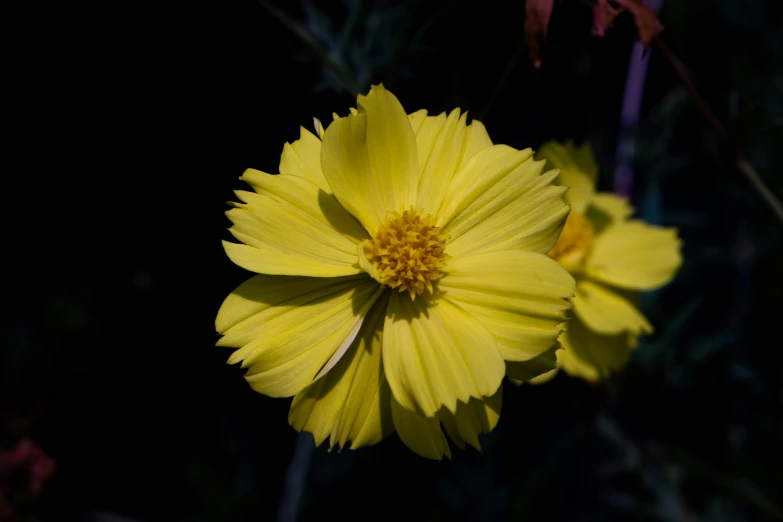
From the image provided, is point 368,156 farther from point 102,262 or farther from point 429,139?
point 102,262

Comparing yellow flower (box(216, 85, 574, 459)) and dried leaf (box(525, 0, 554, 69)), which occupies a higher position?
dried leaf (box(525, 0, 554, 69))

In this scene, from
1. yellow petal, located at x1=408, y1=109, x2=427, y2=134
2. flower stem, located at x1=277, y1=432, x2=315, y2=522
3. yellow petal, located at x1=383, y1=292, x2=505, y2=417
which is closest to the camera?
yellow petal, located at x1=383, y1=292, x2=505, y2=417

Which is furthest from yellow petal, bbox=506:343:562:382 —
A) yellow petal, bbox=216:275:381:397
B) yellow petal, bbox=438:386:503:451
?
yellow petal, bbox=216:275:381:397

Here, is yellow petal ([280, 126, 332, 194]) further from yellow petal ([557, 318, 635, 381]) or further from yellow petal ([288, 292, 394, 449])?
yellow petal ([557, 318, 635, 381])

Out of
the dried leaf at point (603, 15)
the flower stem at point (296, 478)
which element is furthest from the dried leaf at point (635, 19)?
the flower stem at point (296, 478)

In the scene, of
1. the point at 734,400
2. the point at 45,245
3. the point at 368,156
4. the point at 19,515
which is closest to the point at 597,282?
the point at 368,156

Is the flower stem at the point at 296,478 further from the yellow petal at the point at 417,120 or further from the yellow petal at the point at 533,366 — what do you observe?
the yellow petal at the point at 417,120

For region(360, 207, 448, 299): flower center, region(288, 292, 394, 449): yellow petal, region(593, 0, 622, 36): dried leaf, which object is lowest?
region(288, 292, 394, 449): yellow petal

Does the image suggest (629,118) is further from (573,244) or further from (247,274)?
(247,274)

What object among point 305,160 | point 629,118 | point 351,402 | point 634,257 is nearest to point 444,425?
point 351,402
